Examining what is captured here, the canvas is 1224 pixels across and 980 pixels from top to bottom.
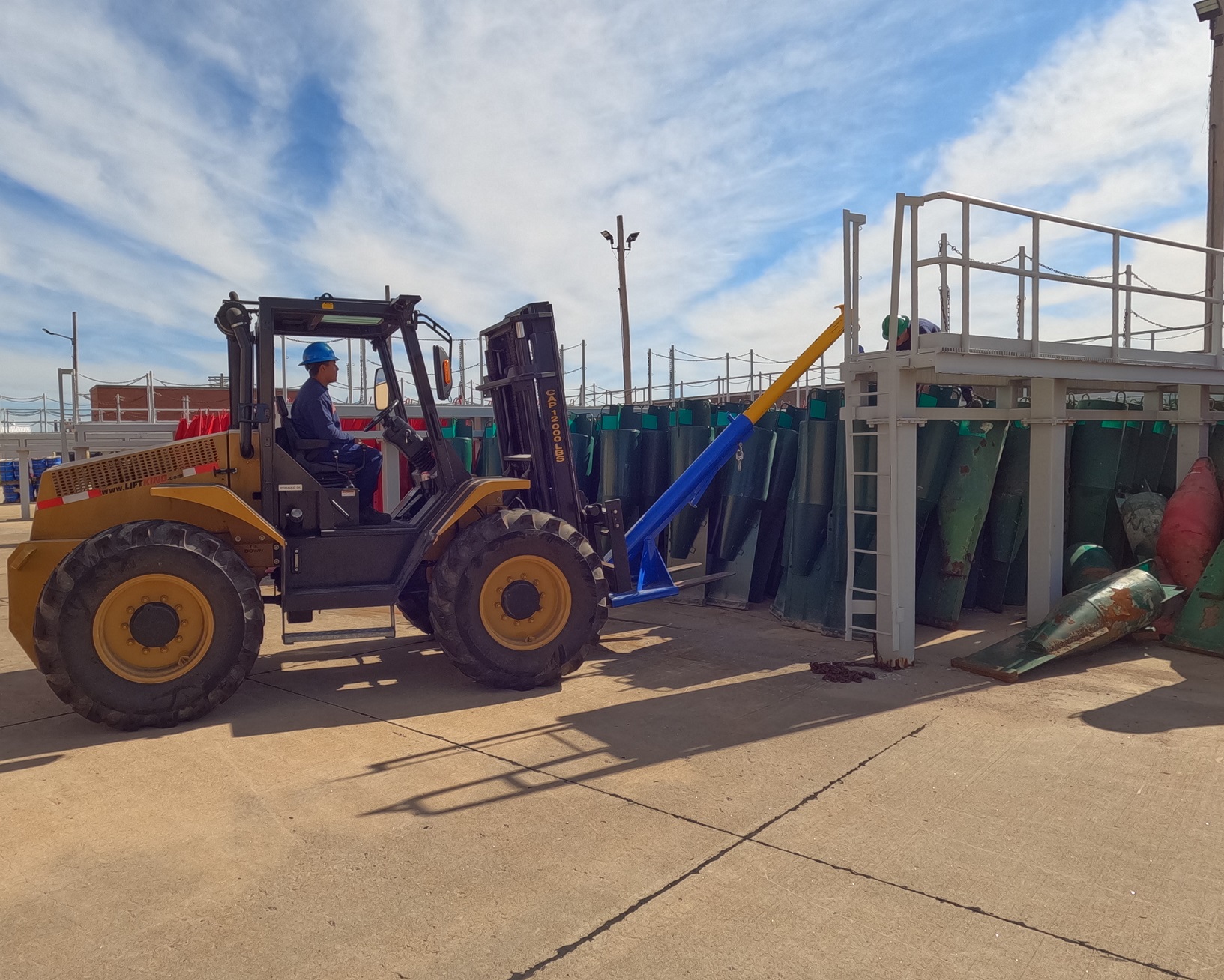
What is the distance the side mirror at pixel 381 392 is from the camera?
6590 mm

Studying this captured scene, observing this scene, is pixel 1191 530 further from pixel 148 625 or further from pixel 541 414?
pixel 148 625

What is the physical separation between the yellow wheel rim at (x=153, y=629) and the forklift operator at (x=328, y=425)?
1332mm

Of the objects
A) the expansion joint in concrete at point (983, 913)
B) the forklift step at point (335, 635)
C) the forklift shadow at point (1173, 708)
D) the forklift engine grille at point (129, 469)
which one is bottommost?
the expansion joint in concrete at point (983, 913)

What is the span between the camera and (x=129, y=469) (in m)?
5.95

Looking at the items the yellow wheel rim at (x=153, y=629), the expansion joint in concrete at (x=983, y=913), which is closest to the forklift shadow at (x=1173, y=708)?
the expansion joint in concrete at (x=983, y=913)

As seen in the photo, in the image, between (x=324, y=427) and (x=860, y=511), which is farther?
(x=860, y=511)

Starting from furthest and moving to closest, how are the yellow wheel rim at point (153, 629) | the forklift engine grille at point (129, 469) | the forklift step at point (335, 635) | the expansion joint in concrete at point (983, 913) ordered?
the forklift step at point (335, 635), the forklift engine grille at point (129, 469), the yellow wheel rim at point (153, 629), the expansion joint in concrete at point (983, 913)

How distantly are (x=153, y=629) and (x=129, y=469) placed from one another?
3.81ft

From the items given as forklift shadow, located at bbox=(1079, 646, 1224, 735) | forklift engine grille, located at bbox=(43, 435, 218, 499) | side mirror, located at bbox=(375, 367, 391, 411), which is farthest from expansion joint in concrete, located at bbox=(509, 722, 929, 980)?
forklift engine grille, located at bbox=(43, 435, 218, 499)

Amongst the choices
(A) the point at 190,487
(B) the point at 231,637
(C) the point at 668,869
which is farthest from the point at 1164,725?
(A) the point at 190,487

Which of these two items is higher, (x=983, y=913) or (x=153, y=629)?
(x=153, y=629)

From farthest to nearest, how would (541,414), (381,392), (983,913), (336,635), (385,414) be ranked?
1. (541,414)
2. (381,392)
3. (385,414)
4. (336,635)
5. (983,913)

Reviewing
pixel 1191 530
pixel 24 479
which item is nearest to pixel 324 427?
pixel 1191 530

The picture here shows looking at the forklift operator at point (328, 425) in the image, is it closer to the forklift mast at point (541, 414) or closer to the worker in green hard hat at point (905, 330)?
the forklift mast at point (541, 414)
